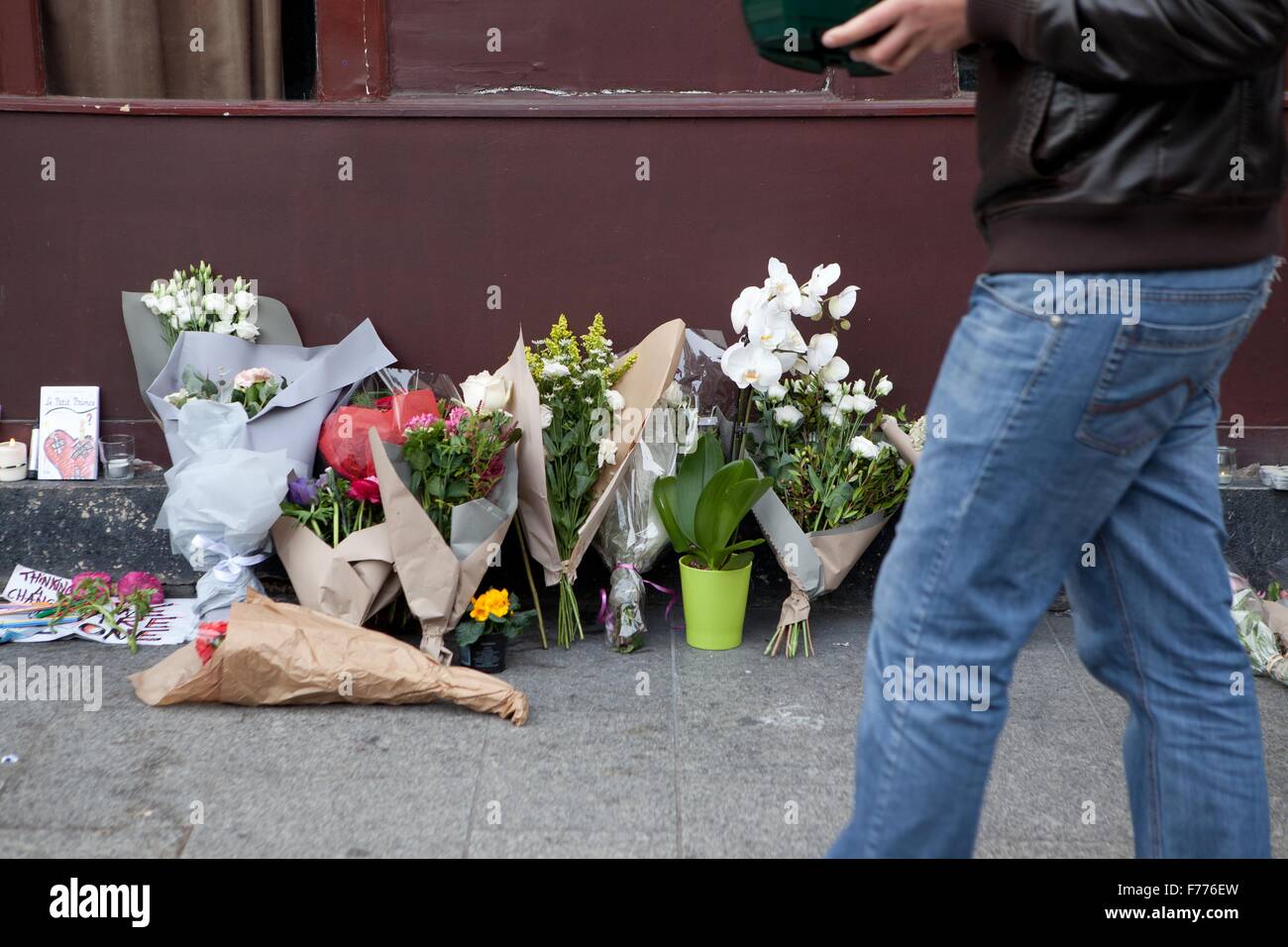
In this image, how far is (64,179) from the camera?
159 inches

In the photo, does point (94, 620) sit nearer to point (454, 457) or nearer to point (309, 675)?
point (309, 675)

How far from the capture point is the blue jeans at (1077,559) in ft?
4.82

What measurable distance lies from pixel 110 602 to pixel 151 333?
89 centimetres

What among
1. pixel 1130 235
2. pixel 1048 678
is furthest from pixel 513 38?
pixel 1130 235

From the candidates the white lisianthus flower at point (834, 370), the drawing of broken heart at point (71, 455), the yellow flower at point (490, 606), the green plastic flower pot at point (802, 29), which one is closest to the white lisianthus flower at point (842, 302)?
the white lisianthus flower at point (834, 370)

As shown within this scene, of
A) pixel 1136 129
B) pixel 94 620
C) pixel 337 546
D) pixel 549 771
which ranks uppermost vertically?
pixel 1136 129

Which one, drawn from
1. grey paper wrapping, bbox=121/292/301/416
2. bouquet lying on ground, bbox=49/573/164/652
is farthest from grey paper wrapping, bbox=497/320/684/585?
bouquet lying on ground, bbox=49/573/164/652

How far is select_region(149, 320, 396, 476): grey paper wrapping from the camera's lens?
3.60 m

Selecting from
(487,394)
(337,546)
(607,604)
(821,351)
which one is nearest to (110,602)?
(337,546)

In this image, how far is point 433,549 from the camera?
10.6ft
